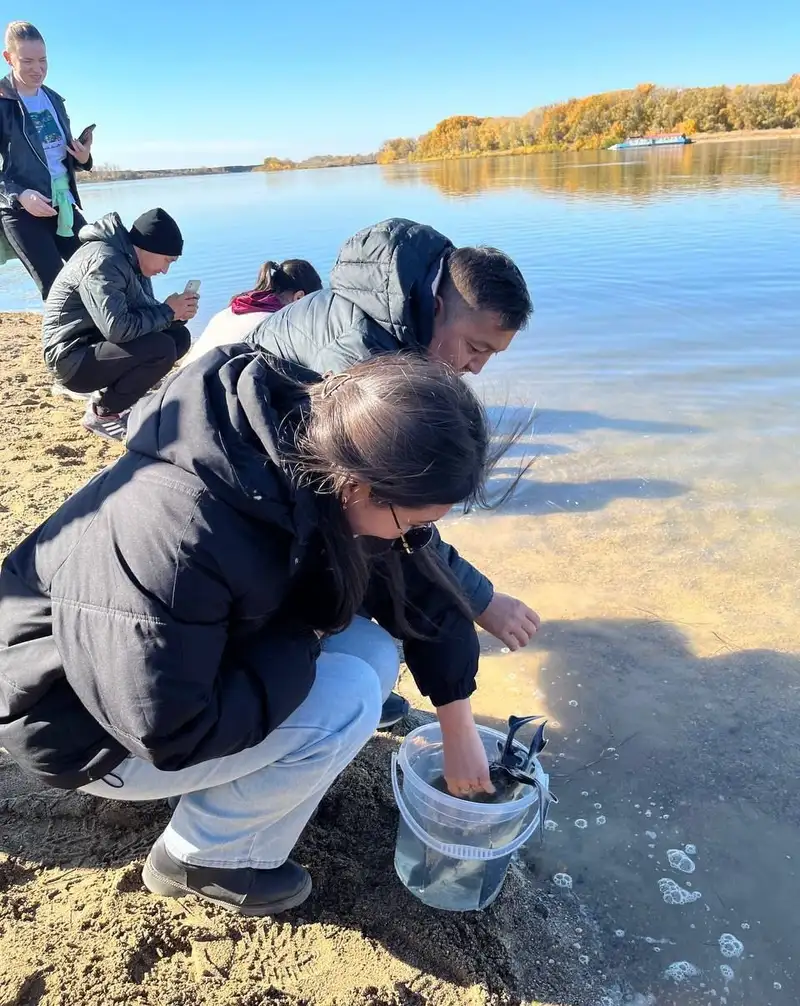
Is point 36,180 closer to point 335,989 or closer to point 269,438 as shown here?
point 269,438

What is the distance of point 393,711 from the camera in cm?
237

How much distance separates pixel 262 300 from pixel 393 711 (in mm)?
2323

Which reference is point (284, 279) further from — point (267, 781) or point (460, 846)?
point (460, 846)

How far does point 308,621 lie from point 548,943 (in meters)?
0.95

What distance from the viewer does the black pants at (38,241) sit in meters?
4.71

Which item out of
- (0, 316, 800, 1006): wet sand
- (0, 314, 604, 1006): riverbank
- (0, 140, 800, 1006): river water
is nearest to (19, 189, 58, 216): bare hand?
(0, 316, 800, 1006): wet sand

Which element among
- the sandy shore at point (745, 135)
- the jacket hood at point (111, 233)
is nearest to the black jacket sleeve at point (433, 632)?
the jacket hood at point (111, 233)

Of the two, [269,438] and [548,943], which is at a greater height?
[269,438]

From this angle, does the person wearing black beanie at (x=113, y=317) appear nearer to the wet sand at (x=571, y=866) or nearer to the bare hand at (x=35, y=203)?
the bare hand at (x=35, y=203)

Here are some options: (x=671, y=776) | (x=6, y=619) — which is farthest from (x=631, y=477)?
(x=6, y=619)

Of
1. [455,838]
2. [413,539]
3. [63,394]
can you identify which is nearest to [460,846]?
[455,838]

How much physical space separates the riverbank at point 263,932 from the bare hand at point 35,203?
3732 mm

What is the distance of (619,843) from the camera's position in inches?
79.4

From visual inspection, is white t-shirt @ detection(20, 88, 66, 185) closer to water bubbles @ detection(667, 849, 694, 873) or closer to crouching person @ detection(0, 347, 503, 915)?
crouching person @ detection(0, 347, 503, 915)
